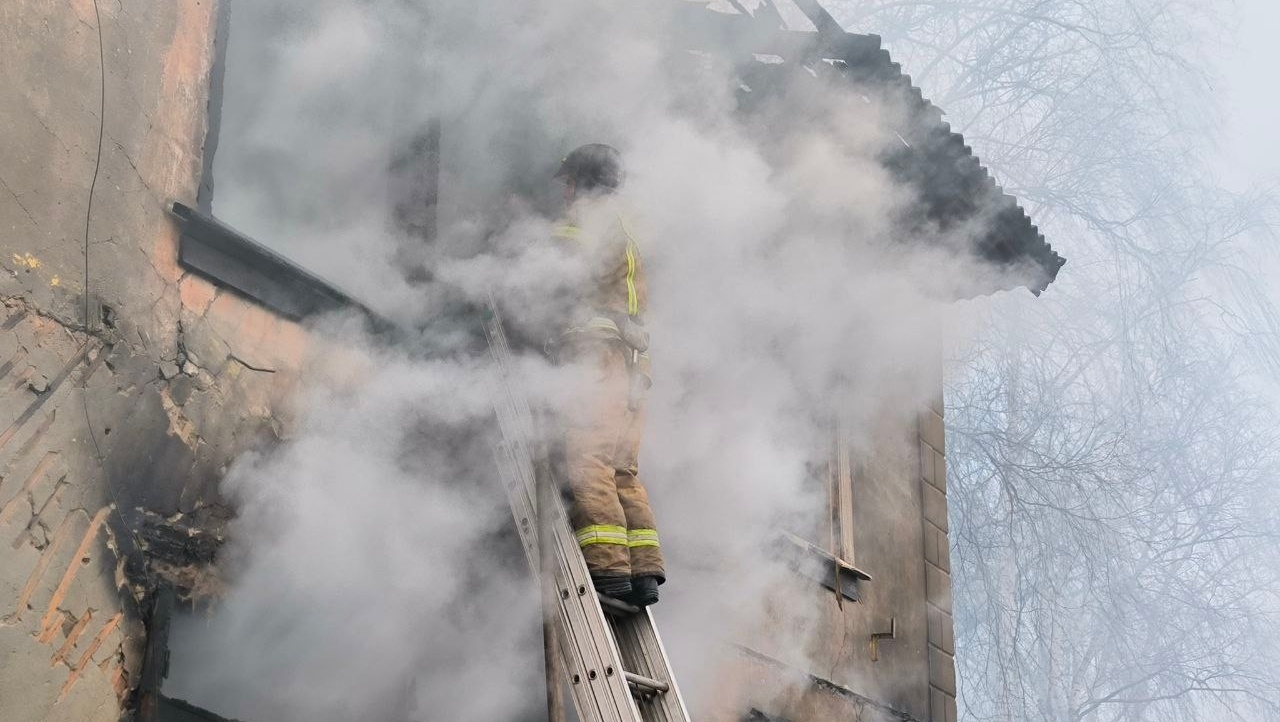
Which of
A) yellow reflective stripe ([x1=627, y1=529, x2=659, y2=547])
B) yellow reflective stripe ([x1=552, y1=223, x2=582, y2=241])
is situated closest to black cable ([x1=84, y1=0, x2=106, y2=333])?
yellow reflective stripe ([x1=552, y1=223, x2=582, y2=241])

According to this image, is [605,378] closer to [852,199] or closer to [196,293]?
[196,293]

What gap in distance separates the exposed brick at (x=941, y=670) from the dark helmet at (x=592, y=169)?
3.87 m

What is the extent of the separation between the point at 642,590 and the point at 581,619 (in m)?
0.28

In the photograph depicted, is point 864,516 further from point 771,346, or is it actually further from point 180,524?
→ point 180,524

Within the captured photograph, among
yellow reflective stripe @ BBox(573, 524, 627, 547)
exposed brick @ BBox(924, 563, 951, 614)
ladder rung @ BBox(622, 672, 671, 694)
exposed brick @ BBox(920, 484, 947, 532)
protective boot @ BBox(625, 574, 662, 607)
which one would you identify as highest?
exposed brick @ BBox(920, 484, 947, 532)

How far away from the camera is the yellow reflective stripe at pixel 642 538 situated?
167 inches

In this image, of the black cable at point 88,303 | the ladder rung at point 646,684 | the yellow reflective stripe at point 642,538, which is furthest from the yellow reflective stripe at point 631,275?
the black cable at point 88,303

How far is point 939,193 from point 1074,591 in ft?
51.4

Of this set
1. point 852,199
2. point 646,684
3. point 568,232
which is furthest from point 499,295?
point 852,199

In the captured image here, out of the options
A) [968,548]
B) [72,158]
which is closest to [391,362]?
[72,158]

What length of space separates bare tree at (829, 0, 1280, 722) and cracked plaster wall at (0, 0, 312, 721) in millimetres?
17572

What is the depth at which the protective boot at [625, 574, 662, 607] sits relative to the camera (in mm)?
4160

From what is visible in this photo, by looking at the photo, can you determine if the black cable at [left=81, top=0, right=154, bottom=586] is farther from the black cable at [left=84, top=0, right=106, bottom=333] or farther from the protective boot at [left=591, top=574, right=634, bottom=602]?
the protective boot at [left=591, top=574, right=634, bottom=602]

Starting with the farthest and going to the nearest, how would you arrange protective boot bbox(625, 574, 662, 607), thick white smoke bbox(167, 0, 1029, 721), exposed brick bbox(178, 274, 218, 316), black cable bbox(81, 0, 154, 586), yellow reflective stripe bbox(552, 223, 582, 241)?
yellow reflective stripe bbox(552, 223, 582, 241), protective boot bbox(625, 574, 662, 607), thick white smoke bbox(167, 0, 1029, 721), exposed brick bbox(178, 274, 218, 316), black cable bbox(81, 0, 154, 586)
